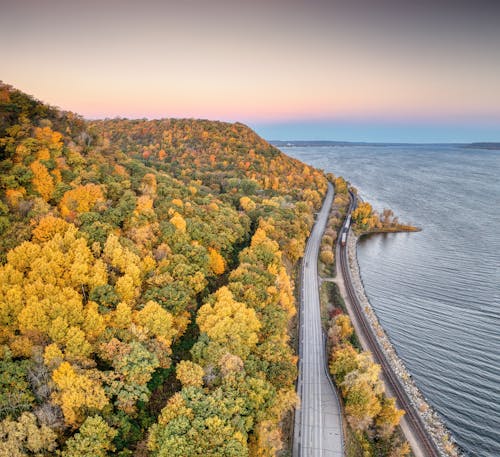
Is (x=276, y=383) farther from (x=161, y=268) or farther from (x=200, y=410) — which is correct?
(x=161, y=268)

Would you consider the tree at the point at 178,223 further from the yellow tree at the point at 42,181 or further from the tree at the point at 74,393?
the tree at the point at 74,393

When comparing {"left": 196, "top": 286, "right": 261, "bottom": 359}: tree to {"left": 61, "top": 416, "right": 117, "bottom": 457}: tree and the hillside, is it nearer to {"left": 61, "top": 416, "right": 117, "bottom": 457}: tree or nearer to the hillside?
the hillside

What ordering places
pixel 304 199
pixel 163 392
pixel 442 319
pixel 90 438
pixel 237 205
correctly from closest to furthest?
pixel 90 438 → pixel 163 392 → pixel 442 319 → pixel 237 205 → pixel 304 199

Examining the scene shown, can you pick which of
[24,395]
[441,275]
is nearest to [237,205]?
[441,275]

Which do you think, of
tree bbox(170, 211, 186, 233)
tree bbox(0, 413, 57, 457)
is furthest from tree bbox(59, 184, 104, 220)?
tree bbox(0, 413, 57, 457)

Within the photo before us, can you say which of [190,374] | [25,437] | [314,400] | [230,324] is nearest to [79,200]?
[230,324]

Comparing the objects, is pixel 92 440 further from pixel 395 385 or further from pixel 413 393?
pixel 413 393

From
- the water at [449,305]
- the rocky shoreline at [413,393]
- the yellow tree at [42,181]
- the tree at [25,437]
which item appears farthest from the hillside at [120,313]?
the water at [449,305]
